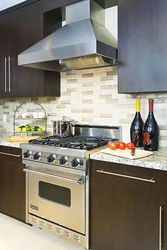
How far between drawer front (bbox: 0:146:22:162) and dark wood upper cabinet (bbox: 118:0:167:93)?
49.4 inches

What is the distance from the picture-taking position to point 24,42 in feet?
8.78

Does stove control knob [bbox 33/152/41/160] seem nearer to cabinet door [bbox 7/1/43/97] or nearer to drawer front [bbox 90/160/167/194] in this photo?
drawer front [bbox 90/160/167/194]

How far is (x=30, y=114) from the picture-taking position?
2936 mm

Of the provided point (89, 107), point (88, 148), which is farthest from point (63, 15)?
point (88, 148)

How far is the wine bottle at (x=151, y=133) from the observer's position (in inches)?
78.0

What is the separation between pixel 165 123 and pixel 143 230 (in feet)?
3.22

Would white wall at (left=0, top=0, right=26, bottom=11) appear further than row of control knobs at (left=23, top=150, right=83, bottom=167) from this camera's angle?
Yes

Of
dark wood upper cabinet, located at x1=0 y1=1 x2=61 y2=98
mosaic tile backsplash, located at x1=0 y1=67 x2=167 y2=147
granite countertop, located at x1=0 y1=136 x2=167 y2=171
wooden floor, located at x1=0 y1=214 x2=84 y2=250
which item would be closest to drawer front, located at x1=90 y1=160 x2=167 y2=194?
granite countertop, located at x1=0 y1=136 x2=167 y2=171

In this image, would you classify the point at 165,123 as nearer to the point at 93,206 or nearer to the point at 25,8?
the point at 93,206

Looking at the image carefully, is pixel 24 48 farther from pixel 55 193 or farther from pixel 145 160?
pixel 145 160

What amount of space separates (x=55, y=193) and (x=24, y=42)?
5.84ft

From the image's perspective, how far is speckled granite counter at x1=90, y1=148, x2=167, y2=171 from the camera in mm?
1552

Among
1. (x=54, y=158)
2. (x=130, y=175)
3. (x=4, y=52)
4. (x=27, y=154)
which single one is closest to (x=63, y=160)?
(x=54, y=158)

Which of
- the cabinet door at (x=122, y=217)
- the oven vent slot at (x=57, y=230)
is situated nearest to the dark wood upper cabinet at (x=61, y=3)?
the cabinet door at (x=122, y=217)
